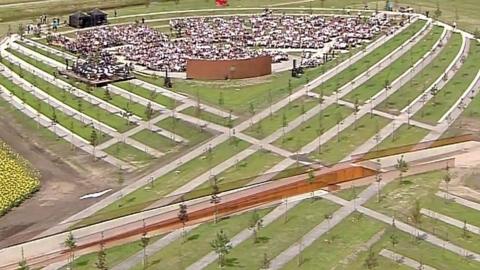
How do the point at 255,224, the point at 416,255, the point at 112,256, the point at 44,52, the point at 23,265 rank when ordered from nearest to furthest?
the point at 23,265 < the point at 416,255 < the point at 112,256 < the point at 255,224 < the point at 44,52

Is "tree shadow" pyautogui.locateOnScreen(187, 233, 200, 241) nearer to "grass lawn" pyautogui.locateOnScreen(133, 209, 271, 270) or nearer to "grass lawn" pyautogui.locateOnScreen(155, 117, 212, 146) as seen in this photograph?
"grass lawn" pyautogui.locateOnScreen(133, 209, 271, 270)

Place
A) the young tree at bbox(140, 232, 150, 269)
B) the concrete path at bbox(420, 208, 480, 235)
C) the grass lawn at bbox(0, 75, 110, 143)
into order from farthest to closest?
1. the grass lawn at bbox(0, 75, 110, 143)
2. the concrete path at bbox(420, 208, 480, 235)
3. the young tree at bbox(140, 232, 150, 269)

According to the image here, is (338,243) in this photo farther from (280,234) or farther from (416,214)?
(416,214)

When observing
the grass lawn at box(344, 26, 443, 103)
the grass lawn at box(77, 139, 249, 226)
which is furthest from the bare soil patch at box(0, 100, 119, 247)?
the grass lawn at box(344, 26, 443, 103)

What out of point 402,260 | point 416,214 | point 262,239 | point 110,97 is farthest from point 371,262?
point 110,97

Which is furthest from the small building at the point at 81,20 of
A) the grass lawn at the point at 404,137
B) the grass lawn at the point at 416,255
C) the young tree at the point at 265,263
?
the young tree at the point at 265,263

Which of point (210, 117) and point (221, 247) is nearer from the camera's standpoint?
point (221, 247)
